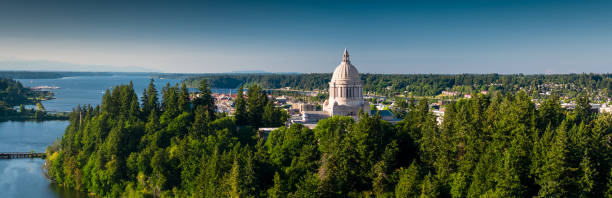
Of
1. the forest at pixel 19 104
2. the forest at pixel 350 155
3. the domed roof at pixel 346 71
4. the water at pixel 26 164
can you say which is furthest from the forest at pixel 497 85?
the forest at pixel 350 155

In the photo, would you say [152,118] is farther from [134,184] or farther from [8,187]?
[8,187]

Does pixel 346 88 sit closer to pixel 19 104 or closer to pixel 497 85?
pixel 19 104

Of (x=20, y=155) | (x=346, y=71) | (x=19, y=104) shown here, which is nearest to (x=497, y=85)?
(x=346, y=71)

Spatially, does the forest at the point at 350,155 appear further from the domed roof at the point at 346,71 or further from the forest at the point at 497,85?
the forest at the point at 497,85

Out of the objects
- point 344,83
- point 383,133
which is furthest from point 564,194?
point 344,83

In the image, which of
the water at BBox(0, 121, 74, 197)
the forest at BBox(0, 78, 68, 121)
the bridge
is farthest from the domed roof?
the forest at BBox(0, 78, 68, 121)

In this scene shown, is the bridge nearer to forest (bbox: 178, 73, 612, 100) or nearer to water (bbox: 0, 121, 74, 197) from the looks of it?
water (bbox: 0, 121, 74, 197)
